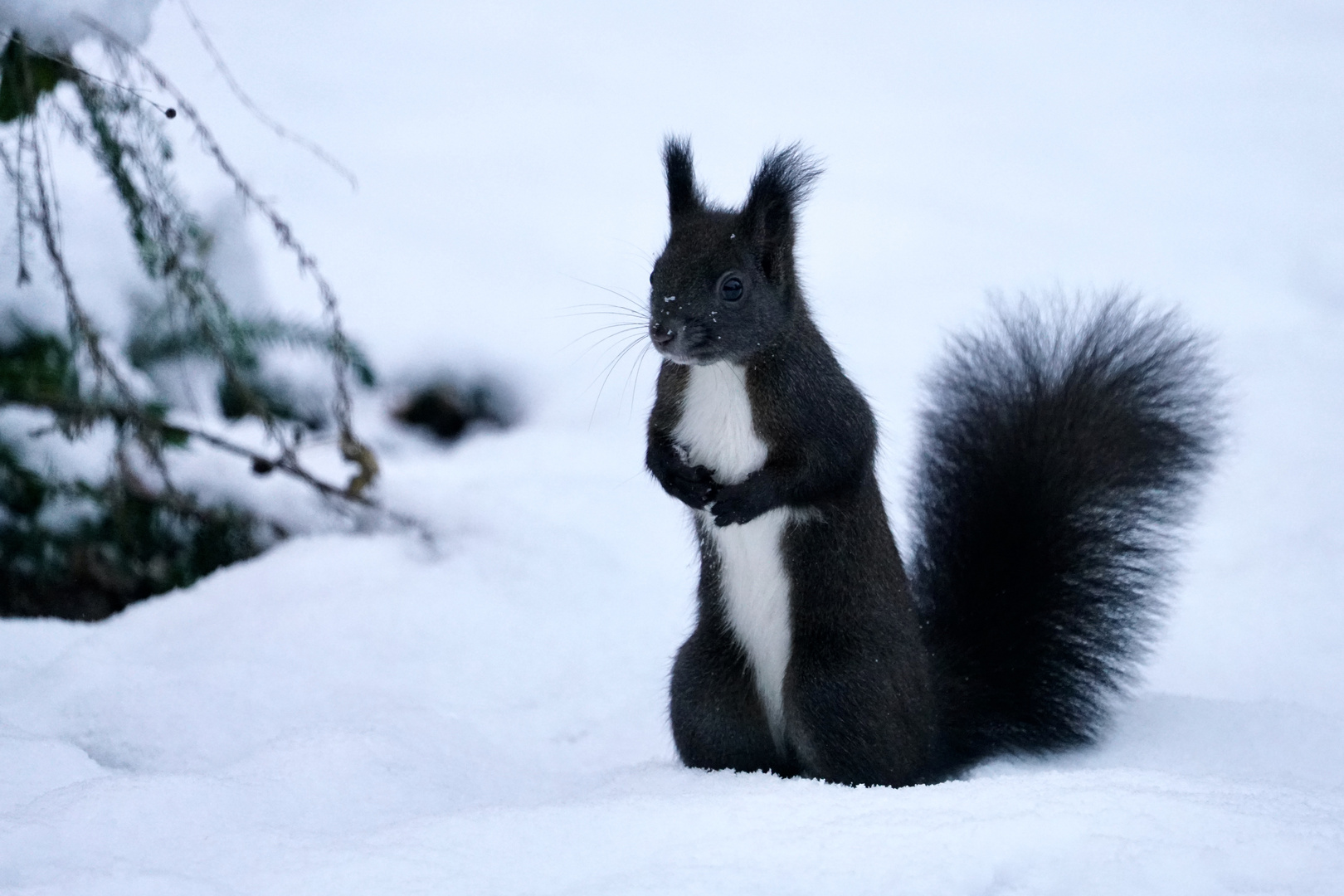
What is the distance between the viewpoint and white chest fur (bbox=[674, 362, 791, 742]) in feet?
6.26

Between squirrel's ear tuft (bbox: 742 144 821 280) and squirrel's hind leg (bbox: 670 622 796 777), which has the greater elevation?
squirrel's ear tuft (bbox: 742 144 821 280)

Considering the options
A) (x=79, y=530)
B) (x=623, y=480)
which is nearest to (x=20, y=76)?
(x=79, y=530)

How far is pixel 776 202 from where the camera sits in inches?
76.1

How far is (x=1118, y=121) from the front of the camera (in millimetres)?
5719

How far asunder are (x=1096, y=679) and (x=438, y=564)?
4.89ft

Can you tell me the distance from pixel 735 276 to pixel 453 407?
248 cm

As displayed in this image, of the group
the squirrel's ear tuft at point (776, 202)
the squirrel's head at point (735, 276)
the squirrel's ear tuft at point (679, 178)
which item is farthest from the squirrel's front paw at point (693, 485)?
the squirrel's ear tuft at point (679, 178)

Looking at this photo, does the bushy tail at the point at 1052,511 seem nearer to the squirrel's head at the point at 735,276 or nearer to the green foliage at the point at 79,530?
the squirrel's head at the point at 735,276

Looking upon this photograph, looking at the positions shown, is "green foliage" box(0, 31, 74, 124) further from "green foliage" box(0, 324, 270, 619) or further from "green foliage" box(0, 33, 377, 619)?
"green foliage" box(0, 324, 270, 619)

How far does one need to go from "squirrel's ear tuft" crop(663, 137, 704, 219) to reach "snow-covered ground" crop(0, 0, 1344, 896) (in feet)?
2.08

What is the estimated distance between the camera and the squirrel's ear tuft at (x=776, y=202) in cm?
191

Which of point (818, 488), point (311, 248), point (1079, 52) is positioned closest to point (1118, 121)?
point (1079, 52)

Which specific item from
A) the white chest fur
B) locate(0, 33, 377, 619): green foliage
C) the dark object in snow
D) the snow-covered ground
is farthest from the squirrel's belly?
the dark object in snow

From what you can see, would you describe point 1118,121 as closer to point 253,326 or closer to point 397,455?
point 397,455
